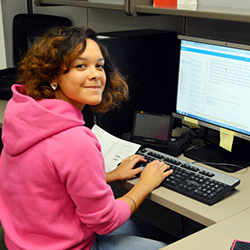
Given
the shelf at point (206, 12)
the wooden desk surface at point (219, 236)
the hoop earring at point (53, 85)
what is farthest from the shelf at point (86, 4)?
the wooden desk surface at point (219, 236)

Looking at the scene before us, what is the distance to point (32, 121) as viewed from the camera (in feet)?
2.95

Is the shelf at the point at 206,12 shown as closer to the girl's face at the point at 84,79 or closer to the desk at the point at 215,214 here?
the girl's face at the point at 84,79

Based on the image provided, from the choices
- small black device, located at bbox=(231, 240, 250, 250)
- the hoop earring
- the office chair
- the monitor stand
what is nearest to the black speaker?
the monitor stand

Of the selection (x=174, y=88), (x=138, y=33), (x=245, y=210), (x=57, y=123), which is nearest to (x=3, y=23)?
(x=138, y=33)

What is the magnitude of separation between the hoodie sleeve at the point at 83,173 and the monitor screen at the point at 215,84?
1.84 ft

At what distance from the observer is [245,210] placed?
0.99 m

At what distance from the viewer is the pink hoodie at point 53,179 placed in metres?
0.88

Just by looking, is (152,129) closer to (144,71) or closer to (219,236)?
(144,71)

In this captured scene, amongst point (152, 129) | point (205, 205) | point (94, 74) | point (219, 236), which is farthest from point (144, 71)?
point (219, 236)

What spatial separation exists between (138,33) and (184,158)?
54 cm

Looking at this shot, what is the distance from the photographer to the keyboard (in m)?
1.04

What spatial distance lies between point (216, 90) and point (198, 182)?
364 millimetres

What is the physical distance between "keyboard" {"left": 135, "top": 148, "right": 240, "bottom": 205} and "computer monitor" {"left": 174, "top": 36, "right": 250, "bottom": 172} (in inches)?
4.6

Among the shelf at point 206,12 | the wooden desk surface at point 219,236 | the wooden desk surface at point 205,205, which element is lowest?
the wooden desk surface at point 205,205
